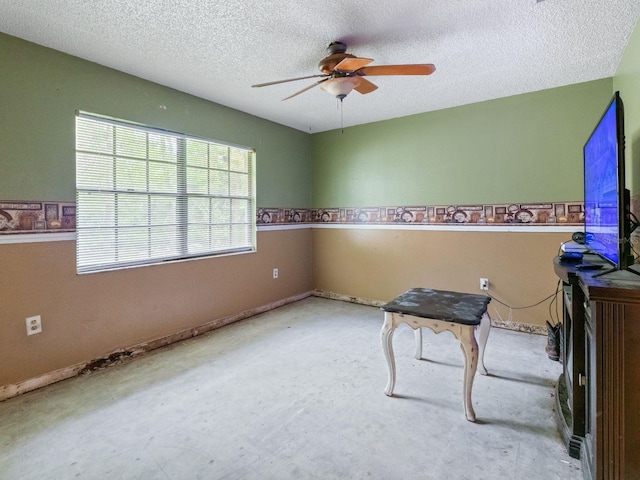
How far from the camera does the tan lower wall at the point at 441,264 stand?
3.30 metres

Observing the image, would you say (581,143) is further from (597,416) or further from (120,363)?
(120,363)

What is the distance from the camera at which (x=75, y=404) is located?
2117 mm

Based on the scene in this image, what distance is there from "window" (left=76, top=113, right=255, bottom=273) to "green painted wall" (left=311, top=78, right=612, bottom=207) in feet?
4.56

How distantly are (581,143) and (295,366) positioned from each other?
325cm

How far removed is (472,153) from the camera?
361cm

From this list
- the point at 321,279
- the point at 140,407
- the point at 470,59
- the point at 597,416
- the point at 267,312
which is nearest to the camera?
the point at 597,416

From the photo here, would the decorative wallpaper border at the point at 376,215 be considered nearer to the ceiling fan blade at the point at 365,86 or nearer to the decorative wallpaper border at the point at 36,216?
the decorative wallpaper border at the point at 36,216

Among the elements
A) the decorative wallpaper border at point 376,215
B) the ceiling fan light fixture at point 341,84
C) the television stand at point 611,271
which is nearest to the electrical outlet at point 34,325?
the decorative wallpaper border at point 376,215

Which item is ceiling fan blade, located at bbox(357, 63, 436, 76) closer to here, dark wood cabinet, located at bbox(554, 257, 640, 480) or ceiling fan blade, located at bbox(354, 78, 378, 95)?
ceiling fan blade, located at bbox(354, 78, 378, 95)

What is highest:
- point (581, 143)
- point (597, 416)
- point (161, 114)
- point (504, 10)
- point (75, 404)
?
point (504, 10)

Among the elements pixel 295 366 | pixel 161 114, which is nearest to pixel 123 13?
pixel 161 114

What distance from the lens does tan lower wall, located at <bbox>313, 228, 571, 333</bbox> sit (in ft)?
10.8

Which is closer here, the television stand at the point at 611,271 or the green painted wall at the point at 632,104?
the television stand at the point at 611,271

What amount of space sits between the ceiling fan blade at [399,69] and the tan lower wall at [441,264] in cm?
206
